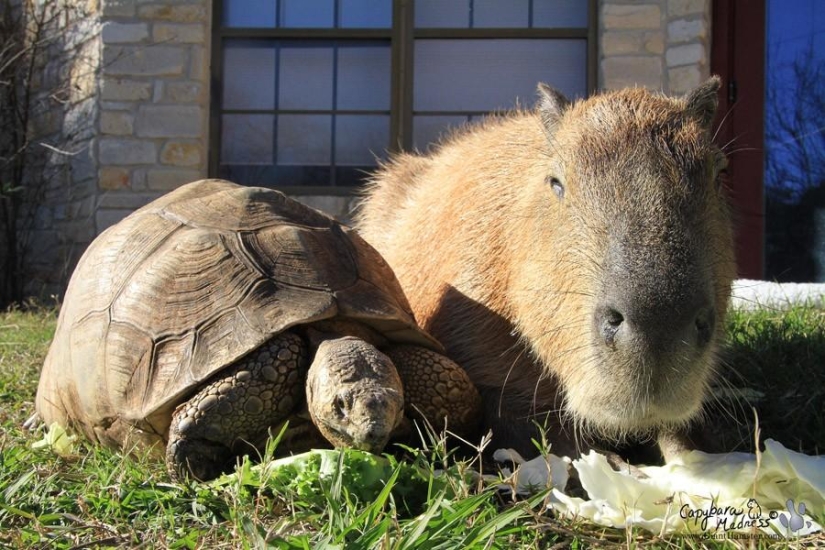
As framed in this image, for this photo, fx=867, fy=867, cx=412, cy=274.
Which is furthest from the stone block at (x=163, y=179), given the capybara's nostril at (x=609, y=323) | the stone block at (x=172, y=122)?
the capybara's nostril at (x=609, y=323)

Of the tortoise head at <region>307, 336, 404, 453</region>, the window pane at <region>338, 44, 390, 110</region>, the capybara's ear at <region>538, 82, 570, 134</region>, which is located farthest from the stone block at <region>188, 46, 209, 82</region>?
the tortoise head at <region>307, 336, 404, 453</region>

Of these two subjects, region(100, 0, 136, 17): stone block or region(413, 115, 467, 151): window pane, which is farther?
region(413, 115, 467, 151): window pane

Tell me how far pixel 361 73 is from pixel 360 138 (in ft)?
2.26

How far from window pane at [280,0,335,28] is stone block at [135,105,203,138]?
1.43 m

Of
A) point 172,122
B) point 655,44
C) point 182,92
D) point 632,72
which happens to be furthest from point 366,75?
point 655,44

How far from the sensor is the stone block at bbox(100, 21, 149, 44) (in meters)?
8.91

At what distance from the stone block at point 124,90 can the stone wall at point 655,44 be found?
4.64 meters

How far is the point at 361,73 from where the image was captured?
9281 millimetres

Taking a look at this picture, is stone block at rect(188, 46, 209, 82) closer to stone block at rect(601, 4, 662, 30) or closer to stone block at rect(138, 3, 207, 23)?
stone block at rect(138, 3, 207, 23)

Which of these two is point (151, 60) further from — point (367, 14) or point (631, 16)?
point (631, 16)

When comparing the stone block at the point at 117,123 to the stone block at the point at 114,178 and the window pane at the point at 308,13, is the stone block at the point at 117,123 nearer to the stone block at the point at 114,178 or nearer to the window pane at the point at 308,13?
the stone block at the point at 114,178

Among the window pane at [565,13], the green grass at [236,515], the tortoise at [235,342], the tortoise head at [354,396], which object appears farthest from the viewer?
the window pane at [565,13]

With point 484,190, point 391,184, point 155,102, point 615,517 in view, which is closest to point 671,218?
point 615,517

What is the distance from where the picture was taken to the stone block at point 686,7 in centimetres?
823
